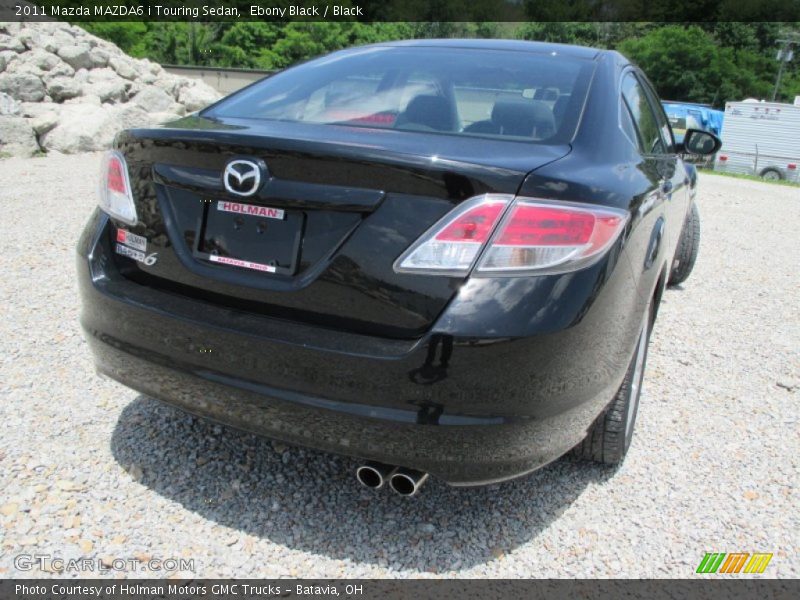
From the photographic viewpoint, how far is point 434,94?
2.36 metres

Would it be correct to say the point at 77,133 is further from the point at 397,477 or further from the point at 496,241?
the point at 496,241

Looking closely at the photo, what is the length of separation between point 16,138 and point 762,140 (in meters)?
28.6

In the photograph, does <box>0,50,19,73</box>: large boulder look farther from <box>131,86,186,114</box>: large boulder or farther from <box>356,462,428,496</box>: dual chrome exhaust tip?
<box>356,462,428,496</box>: dual chrome exhaust tip

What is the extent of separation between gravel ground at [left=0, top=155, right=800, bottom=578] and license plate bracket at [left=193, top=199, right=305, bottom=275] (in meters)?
0.87

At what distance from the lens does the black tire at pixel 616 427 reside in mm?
2355

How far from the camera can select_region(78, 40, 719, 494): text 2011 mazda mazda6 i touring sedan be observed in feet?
5.43

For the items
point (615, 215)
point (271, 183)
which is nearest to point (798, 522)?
point (615, 215)

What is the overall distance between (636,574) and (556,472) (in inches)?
21.5

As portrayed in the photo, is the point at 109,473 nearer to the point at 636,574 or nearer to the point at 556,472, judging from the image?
the point at 556,472

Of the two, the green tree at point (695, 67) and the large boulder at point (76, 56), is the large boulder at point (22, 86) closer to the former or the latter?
the large boulder at point (76, 56)

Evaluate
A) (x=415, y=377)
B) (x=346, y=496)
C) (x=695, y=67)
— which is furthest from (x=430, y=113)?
(x=695, y=67)

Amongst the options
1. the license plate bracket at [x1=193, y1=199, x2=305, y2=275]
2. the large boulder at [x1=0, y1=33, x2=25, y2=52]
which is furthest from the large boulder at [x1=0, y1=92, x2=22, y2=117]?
the license plate bracket at [x1=193, y1=199, x2=305, y2=275]

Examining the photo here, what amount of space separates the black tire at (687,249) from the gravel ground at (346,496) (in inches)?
65.8

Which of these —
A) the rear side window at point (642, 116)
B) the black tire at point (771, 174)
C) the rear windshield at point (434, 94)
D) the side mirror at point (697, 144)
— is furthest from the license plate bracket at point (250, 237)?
the black tire at point (771, 174)
